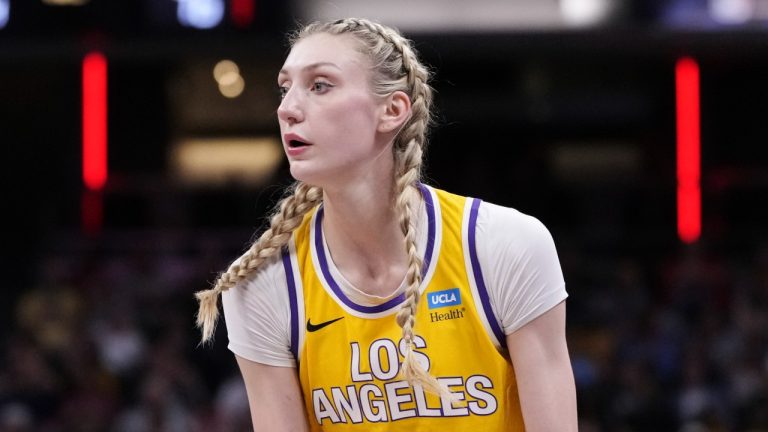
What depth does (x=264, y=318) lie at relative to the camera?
8.78 ft

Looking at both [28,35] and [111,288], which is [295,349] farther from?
[111,288]

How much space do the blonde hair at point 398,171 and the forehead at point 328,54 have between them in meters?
0.02

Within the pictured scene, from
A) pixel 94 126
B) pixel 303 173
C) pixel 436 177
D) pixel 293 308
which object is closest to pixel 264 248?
pixel 293 308

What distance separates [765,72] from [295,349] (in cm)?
768

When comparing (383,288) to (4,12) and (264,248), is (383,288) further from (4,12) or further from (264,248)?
(4,12)

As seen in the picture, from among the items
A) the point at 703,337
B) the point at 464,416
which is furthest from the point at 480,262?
the point at 703,337

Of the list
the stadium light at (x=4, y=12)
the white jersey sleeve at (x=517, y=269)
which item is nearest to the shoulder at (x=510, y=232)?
the white jersey sleeve at (x=517, y=269)

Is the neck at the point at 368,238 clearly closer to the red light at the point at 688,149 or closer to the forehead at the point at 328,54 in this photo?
the forehead at the point at 328,54

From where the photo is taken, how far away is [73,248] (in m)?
9.05

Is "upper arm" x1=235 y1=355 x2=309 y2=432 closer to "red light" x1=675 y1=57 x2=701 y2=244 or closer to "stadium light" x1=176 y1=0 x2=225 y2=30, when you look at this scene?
"stadium light" x1=176 y1=0 x2=225 y2=30

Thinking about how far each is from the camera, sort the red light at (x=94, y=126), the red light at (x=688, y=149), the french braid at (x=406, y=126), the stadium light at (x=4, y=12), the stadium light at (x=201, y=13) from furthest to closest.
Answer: the red light at (x=688, y=149)
the red light at (x=94, y=126)
the stadium light at (x=201, y=13)
the stadium light at (x=4, y=12)
the french braid at (x=406, y=126)

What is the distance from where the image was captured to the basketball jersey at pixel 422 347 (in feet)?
8.45

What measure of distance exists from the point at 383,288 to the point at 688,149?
619 cm

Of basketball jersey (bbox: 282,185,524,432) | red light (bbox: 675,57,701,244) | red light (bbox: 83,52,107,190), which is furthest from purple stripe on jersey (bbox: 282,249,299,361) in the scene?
red light (bbox: 675,57,701,244)
